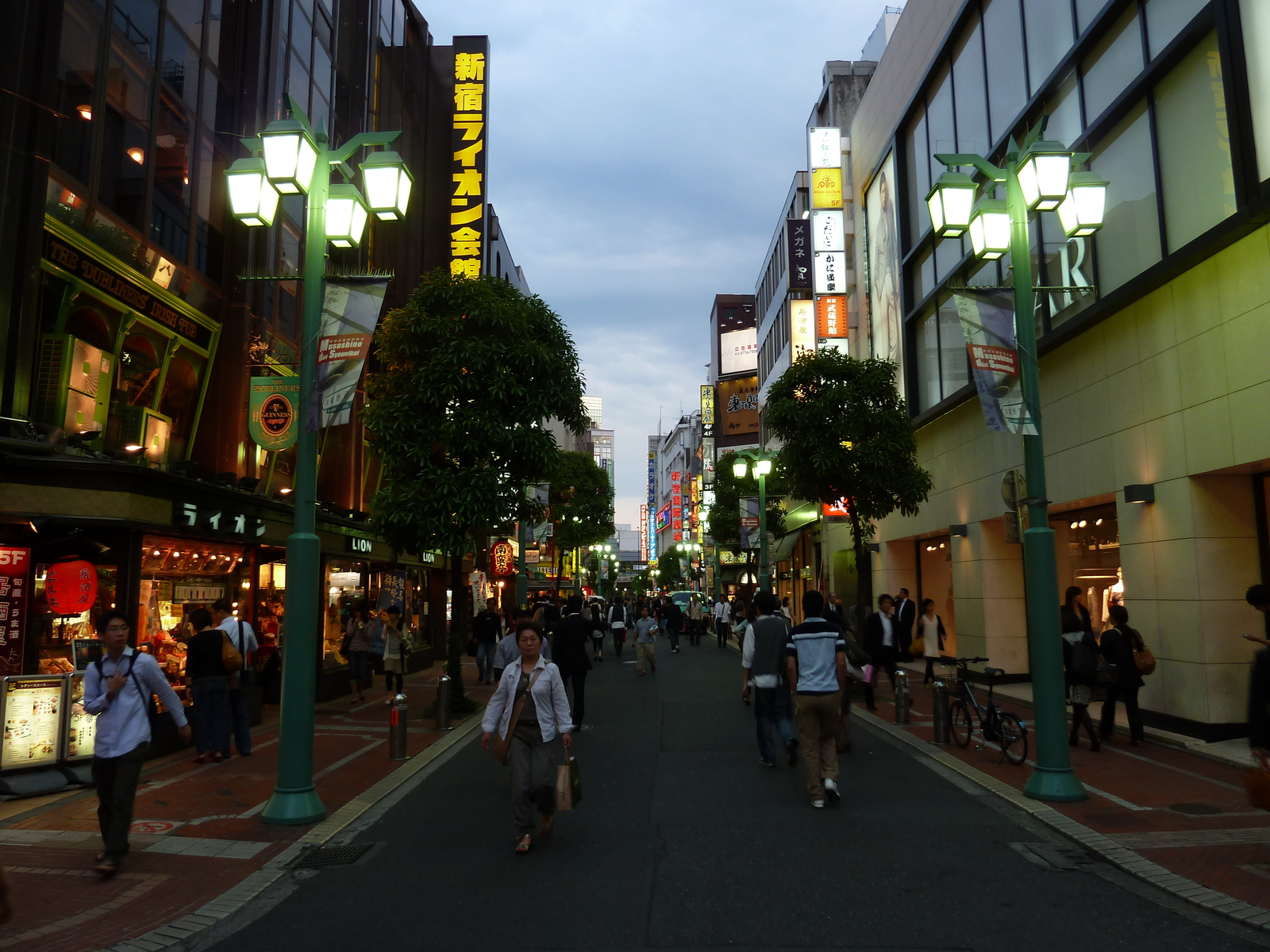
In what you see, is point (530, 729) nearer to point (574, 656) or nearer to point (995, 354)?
point (995, 354)

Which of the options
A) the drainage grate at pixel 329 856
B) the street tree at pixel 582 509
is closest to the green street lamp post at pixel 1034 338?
the drainage grate at pixel 329 856

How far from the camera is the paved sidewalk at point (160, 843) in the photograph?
18.9ft

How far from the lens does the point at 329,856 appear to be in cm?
714

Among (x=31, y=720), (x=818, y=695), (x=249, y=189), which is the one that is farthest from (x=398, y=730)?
(x=249, y=189)

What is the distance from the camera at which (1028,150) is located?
31.0 ft

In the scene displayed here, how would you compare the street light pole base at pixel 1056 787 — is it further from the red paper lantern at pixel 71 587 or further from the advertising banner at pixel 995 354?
the red paper lantern at pixel 71 587

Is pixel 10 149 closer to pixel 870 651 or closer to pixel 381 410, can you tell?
pixel 381 410

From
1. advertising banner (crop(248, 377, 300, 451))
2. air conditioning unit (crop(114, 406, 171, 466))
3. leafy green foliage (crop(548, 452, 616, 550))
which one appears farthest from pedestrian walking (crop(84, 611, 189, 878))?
leafy green foliage (crop(548, 452, 616, 550))

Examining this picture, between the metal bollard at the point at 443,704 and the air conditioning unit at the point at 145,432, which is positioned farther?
the metal bollard at the point at 443,704

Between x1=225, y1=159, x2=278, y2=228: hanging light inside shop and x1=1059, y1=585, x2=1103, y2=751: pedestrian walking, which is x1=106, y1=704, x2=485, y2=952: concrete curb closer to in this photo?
x1=225, y1=159, x2=278, y2=228: hanging light inside shop

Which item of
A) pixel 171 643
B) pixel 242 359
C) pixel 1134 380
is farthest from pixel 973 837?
pixel 242 359

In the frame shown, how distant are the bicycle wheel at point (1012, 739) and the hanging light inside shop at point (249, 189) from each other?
9.35 metres

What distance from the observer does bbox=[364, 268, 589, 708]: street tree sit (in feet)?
50.1

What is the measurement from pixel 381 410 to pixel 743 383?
47632 millimetres
